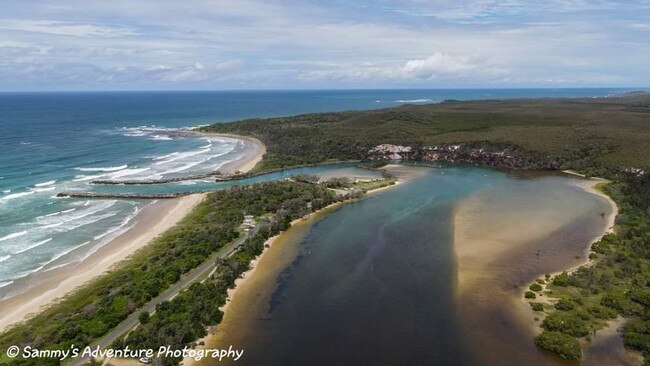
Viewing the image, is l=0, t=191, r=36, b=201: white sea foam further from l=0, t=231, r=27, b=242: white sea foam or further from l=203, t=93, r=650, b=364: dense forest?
l=203, t=93, r=650, b=364: dense forest

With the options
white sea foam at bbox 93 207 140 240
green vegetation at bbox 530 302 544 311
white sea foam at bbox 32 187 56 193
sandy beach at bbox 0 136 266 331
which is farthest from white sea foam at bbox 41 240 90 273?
green vegetation at bbox 530 302 544 311

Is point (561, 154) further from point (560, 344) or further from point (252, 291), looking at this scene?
point (252, 291)

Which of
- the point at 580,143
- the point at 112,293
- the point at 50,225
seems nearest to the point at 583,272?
the point at 112,293

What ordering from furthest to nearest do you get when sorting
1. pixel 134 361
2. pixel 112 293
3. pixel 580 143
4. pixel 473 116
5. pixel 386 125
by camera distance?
1. pixel 473 116
2. pixel 386 125
3. pixel 580 143
4. pixel 112 293
5. pixel 134 361

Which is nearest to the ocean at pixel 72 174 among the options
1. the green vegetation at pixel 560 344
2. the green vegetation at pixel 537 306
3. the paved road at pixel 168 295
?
the paved road at pixel 168 295

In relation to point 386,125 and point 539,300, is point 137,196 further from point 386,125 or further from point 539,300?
point 386,125

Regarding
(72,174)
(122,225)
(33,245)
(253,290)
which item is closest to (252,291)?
(253,290)
